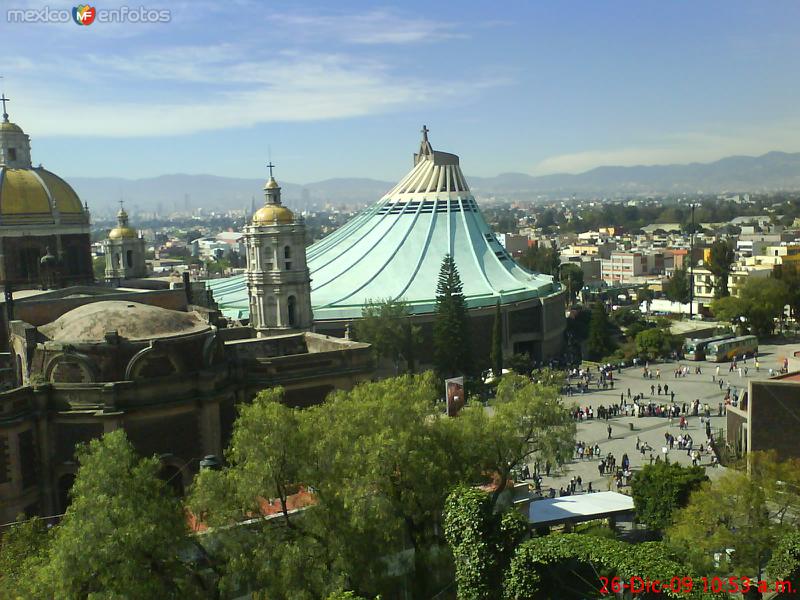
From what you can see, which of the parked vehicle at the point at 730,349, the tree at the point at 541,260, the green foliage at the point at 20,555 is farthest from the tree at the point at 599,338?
the green foliage at the point at 20,555

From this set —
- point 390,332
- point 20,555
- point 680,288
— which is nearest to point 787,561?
point 20,555

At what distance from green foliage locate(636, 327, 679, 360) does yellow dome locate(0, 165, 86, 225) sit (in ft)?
83.2

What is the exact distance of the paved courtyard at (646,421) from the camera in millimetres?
23219

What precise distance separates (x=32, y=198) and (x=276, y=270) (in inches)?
305

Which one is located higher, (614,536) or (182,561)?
(182,561)

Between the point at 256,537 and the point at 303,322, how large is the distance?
17.8m

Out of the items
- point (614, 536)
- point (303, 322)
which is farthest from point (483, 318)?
point (614, 536)

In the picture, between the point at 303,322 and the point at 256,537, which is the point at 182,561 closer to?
the point at 256,537

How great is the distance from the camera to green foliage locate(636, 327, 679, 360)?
39844 mm

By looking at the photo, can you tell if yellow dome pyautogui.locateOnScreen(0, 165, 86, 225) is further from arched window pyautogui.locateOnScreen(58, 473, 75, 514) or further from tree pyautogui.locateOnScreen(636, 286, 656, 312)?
tree pyautogui.locateOnScreen(636, 286, 656, 312)

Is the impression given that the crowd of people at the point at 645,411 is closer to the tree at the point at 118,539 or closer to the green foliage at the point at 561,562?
the green foliage at the point at 561,562

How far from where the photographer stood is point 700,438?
26.3 meters

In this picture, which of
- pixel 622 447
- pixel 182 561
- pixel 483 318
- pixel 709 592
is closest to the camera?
pixel 709 592

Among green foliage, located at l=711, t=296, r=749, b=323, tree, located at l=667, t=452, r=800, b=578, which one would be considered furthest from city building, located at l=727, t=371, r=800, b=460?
green foliage, located at l=711, t=296, r=749, b=323
